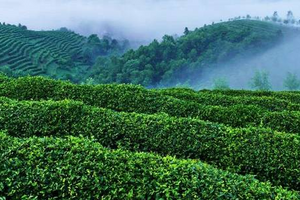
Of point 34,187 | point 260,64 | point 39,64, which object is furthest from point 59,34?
point 34,187

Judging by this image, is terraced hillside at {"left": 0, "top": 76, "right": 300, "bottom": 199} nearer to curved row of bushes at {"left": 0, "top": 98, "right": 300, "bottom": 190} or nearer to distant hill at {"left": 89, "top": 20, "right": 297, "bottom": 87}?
curved row of bushes at {"left": 0, "top": 98, "right": 300, "bottom": 190}

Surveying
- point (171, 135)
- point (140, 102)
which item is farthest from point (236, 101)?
point (171, 135)

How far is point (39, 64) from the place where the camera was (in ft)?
285

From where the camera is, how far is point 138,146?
9547 millimetres

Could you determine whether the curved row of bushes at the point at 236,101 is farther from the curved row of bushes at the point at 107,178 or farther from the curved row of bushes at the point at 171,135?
the curved row of bushes at the point at 107,178

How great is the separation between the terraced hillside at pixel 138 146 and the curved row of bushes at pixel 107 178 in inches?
0.8

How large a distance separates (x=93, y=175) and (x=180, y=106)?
→ 6.70 metres

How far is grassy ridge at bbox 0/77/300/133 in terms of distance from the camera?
39.2ft

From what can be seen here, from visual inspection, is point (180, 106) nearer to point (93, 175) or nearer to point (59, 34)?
point (93, 175)

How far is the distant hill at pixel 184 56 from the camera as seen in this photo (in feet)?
314

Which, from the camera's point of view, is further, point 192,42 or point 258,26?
point 258,26

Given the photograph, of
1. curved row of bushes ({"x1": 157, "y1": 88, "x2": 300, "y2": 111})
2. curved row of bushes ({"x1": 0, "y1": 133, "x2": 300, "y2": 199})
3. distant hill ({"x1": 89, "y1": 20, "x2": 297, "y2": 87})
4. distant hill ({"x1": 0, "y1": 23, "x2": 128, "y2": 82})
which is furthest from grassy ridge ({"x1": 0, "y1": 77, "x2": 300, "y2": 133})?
distant hill ({"x1": 89, "y1": 20, "x2": 297, "y2": 87})

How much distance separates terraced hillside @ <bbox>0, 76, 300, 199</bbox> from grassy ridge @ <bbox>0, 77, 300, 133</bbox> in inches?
1.5

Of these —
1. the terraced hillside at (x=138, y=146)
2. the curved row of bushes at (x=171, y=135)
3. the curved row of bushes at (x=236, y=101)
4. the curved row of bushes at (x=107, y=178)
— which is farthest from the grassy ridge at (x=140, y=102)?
the curved row of bushes at (x=107, y=178)
